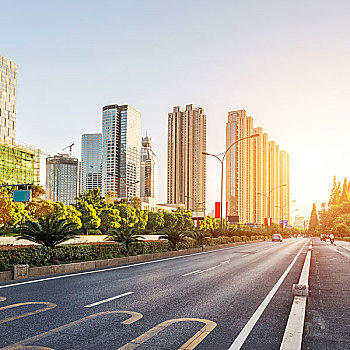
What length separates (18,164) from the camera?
13550 centimetres

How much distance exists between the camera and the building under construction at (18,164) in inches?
5118

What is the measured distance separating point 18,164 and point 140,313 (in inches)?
5448

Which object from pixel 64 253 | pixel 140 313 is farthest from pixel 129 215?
pixel 140 313

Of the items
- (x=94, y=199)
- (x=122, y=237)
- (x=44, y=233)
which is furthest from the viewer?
(x=94, y=199)

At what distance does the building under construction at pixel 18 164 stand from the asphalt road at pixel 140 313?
397 feet

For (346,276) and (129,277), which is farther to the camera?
(346,276)

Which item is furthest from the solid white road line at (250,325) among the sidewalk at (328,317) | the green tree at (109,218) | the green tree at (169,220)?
the green tree at (169,220)

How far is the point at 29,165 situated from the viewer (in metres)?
143

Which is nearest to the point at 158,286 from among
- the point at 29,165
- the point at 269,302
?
the point at 269,302

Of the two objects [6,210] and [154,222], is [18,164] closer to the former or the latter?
[154,222]

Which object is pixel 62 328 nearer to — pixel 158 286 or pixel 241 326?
pixel 241 326

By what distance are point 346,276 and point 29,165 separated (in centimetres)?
14112

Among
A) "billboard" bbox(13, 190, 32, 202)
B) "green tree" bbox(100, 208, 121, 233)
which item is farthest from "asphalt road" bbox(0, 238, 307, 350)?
"green tree" bbox(100, 208, 121, 233)

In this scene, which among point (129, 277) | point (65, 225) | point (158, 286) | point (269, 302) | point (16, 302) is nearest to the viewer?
point (16, 302)
